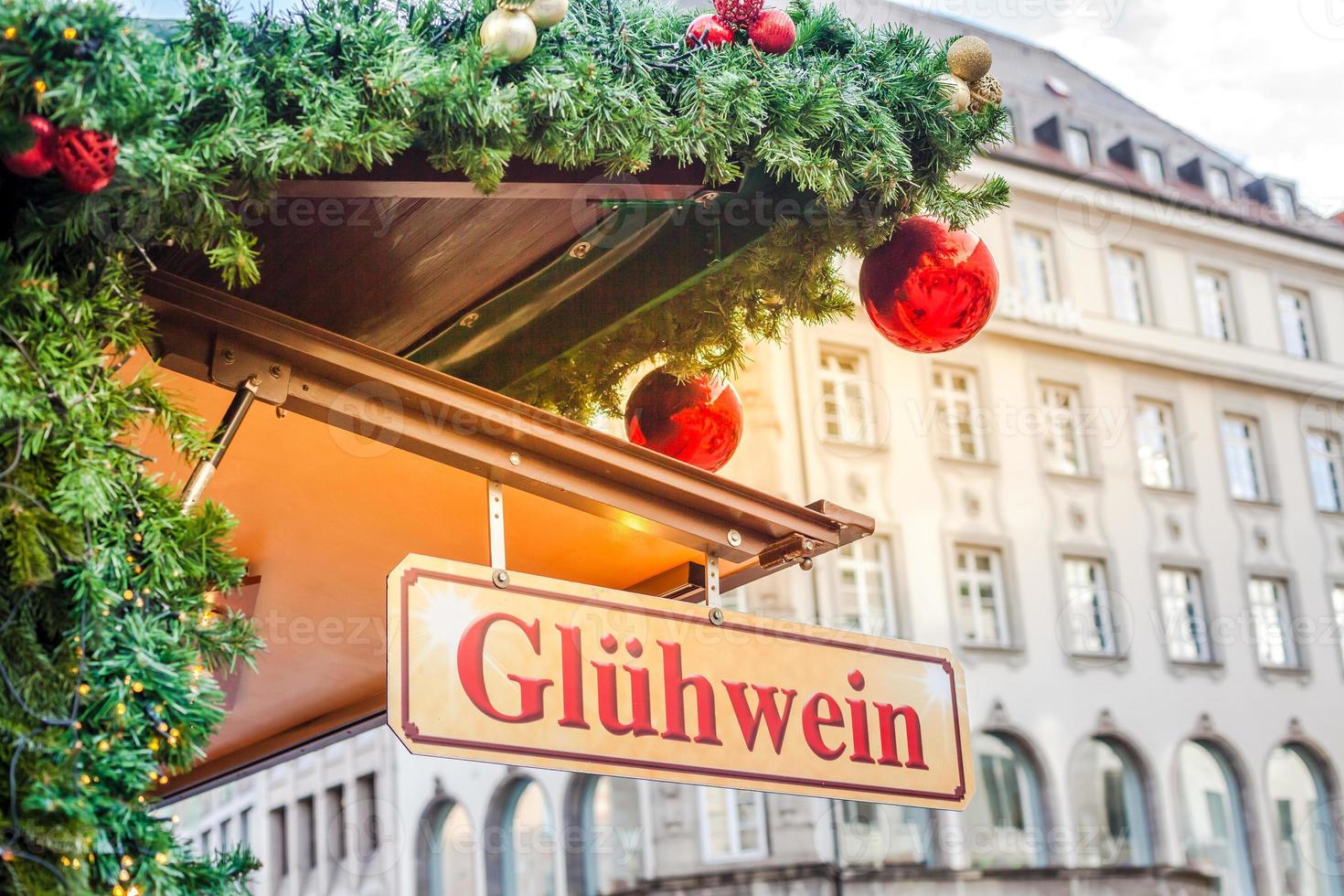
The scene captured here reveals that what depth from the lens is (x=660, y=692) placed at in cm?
306

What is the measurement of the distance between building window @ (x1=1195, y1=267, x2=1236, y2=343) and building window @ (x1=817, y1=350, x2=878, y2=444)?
722 cm

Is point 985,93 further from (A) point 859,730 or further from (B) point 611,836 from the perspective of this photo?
(B) point 611,836

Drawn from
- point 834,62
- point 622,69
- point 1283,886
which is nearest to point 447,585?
point 622,69

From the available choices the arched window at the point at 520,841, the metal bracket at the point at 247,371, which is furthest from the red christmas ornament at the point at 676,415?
the arched window at the point at 520,841

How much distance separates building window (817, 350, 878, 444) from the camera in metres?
23.4

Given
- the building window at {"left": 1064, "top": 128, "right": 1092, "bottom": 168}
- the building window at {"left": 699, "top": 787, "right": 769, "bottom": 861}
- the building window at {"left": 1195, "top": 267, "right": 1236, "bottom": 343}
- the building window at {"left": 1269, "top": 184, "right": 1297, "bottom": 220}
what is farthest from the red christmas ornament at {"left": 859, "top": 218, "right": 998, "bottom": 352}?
the building window at {"left": 1269, "top": 184, "right": 1297, "bottom": 220}

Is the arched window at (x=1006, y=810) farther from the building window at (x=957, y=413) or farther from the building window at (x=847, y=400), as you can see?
the building window at (x=847, y=400)

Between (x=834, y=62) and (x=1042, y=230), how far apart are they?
2389 centimetres

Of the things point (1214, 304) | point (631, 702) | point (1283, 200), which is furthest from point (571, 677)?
point (1283, 200)

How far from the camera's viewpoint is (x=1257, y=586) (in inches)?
1043

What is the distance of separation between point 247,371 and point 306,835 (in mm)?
26900

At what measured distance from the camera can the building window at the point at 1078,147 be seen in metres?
28.0

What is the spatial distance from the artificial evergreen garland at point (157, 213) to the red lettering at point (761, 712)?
978mm

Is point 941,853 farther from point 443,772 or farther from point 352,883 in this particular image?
point 352,883
